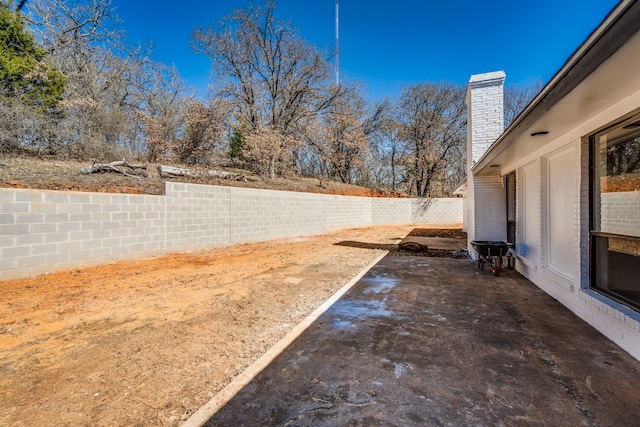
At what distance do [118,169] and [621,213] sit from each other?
10.6 m

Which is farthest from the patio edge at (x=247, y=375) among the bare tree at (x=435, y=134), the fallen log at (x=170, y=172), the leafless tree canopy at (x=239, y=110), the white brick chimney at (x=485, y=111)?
the bare tree at (x=435, y=134)

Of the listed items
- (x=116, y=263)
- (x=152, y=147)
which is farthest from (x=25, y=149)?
(x=116, y=263)

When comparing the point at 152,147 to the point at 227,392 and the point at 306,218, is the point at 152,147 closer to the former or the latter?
the point at 306,218

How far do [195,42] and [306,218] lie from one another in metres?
12.1

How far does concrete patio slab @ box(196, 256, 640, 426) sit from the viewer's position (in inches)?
66.1

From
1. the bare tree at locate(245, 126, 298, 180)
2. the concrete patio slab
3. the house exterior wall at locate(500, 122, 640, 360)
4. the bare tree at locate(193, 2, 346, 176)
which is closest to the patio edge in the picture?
the concrete patio slab

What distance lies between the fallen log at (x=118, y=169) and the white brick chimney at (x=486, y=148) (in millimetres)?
9392

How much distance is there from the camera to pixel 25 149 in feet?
28.9

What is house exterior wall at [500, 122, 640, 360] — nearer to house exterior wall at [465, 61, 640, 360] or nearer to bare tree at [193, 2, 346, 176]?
house exterior wall at [465, 61, 640, 360]

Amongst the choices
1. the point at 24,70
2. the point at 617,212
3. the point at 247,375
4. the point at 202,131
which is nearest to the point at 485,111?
the point at 617,212

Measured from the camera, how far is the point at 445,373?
6.92 feet

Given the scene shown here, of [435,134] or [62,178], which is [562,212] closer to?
[62,178]

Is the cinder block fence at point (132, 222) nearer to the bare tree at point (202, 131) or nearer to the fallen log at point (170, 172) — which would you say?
the fallen log at point (170, 172)

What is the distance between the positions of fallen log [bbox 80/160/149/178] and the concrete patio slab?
313 inches
